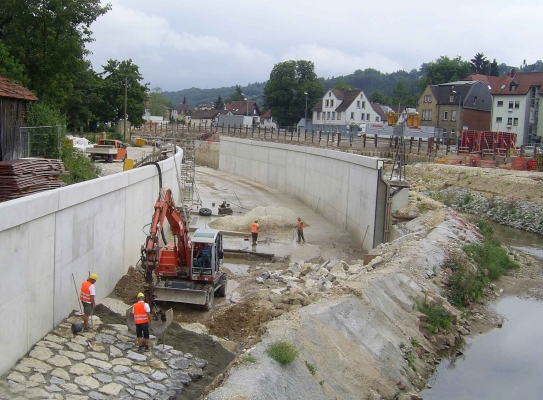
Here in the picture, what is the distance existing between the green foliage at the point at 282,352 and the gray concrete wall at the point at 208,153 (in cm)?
6254

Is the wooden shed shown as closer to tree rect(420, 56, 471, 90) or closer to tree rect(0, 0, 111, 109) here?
tree rect(0, 0, 111, 109)

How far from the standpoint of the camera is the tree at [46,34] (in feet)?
101

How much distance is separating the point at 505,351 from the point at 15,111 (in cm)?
2076

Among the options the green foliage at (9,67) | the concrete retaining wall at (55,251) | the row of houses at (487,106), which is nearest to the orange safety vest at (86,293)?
the concrete retaining wall at (55,251)

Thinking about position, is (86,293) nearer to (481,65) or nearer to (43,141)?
(43,141)

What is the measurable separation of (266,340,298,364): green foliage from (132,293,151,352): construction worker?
281 centimetres

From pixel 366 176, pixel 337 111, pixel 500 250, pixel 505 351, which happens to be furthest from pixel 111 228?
pixel 337 111

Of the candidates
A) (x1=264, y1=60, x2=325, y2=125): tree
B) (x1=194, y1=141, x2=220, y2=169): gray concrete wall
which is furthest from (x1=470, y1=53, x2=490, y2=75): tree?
(x1=194, y1=141, x2=220, y2=169): gray concrete wall

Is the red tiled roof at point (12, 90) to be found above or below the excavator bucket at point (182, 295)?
above

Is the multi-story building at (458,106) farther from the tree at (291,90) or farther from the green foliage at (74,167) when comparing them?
the green foliage at (74,167)

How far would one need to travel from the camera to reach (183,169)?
1416 inches

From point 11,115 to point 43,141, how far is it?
6.50ft

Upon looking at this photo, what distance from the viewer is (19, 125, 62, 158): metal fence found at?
25922 mm

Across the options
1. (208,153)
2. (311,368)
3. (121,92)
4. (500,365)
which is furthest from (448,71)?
(311,368)
